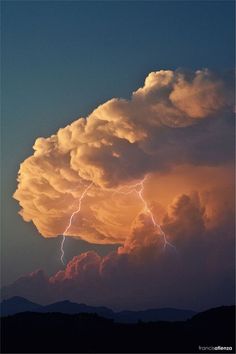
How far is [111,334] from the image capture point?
90.9 metres

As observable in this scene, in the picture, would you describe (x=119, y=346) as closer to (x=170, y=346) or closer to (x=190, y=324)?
(x=170, y=346)

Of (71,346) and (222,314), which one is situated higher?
(222,314)

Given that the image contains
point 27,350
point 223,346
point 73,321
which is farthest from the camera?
point 73,321

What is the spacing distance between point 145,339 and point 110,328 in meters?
10.7

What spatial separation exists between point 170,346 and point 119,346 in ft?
25.0

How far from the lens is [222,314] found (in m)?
96.0

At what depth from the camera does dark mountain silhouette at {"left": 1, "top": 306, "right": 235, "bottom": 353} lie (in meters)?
83.4

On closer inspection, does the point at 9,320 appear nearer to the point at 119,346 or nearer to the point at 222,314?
the point at 119,346

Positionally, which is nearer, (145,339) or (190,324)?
(145,339)

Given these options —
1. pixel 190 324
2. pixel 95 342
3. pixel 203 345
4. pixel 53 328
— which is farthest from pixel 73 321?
pixel 203 345

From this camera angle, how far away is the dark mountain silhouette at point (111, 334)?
274 feet

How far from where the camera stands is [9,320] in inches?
4151

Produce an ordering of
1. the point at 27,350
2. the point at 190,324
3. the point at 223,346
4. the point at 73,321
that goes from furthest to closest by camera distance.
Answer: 1. the point at 73,321
2. the point at 190,324
3. the point at 27,350
4. the point at 223,346

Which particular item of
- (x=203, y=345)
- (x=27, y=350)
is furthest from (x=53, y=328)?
(x=203, y=345)
